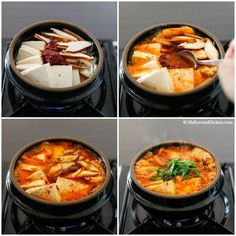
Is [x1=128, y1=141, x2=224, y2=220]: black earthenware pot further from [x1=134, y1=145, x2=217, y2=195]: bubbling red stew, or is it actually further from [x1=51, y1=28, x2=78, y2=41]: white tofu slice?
[x1=51, y1=28, x2=78, y2=41]: white tofu slice

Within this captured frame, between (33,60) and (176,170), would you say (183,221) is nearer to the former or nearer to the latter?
(176,170)

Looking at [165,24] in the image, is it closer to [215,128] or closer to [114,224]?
[215,128]

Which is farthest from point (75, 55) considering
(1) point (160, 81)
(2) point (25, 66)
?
(1) point (160, 81)

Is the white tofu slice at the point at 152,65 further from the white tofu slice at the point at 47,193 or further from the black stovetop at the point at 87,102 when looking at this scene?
the white tofu slice at the point at 47,193

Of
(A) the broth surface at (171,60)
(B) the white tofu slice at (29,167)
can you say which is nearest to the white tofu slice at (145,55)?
(A) the broth surface at (171,60)

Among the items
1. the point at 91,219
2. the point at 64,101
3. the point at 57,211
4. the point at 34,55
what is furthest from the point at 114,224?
the point at 34,55
